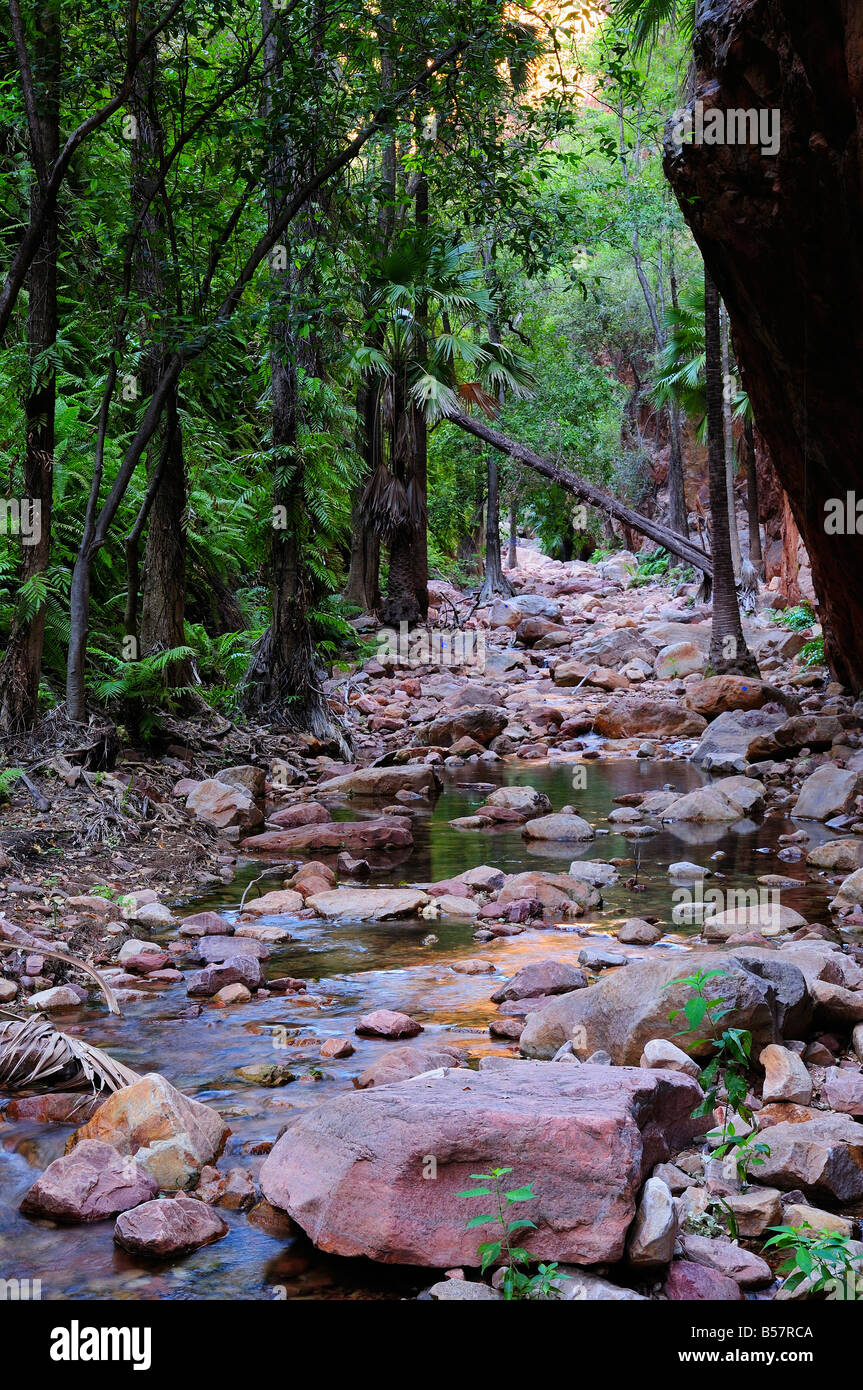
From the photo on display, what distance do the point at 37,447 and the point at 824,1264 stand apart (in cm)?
725

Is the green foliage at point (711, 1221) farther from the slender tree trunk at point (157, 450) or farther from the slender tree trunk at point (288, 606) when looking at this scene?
the slender tree trunk at point (288, 606)

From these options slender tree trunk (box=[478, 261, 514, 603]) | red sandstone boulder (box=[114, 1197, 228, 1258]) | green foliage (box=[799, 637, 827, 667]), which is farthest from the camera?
slender tree trunk (box=[478, 261, 514, 603])

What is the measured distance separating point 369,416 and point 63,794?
11.7 meters

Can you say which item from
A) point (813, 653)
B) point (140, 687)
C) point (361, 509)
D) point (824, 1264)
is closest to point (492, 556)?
point (361, 509)

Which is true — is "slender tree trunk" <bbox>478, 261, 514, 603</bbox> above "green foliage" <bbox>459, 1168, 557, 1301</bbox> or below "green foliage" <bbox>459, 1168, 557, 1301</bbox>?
above

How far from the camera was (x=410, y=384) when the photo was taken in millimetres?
17641

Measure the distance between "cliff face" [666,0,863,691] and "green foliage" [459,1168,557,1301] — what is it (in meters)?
6.53

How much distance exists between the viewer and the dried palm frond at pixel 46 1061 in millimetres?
3672

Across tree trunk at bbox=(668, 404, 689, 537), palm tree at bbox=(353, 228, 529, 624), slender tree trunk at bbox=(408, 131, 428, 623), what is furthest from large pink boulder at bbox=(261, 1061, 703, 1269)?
tree trunk at bbox=(668, 404, 689, 537)

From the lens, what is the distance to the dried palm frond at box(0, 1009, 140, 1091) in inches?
145

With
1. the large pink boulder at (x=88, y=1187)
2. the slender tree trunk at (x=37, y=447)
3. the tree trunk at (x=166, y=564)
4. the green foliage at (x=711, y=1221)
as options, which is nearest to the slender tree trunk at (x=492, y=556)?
the tree trunk at (x=166, y=564)

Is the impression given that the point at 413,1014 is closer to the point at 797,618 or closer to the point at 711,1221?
the point at 711,1221

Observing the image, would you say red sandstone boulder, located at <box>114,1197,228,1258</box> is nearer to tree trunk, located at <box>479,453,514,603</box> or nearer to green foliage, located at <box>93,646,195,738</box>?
green foliage, located at <box>93,646,195,738</box>

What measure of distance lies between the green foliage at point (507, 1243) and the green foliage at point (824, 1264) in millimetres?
538
